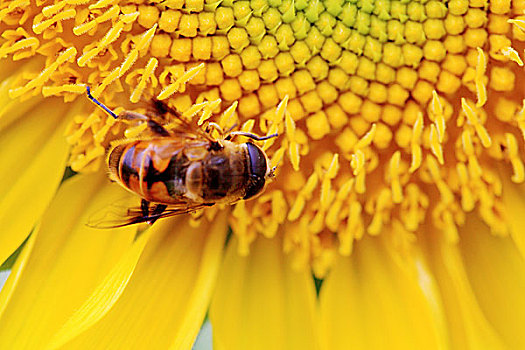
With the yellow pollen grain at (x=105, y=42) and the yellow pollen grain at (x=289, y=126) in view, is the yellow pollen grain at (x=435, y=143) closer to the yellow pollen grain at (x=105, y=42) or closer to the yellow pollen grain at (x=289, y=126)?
the yellow pollen grain at (x=289, y=126)

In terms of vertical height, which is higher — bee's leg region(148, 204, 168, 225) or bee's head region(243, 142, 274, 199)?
bee's head region(243, 142, 274, 199)

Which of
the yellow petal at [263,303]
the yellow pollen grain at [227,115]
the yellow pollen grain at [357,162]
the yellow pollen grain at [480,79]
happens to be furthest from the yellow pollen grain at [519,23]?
the yellow petal at [263,303]

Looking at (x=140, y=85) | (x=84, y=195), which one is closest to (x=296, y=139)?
(x=140, y=85)

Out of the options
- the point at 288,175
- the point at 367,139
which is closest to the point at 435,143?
the point at 367,139

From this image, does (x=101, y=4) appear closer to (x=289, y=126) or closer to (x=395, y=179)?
(x=289, y=126)

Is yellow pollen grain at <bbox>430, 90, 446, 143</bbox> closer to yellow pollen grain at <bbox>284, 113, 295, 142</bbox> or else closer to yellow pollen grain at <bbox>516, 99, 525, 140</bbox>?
yellow pollen grain at <bbox>516, 99, 525, 140</bbox>

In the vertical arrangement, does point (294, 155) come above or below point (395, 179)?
above

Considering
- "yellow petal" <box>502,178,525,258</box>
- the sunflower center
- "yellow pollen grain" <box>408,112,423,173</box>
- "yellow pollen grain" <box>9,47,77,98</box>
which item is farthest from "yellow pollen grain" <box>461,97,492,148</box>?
"yellow pollen grain" <box>9,47,77,98</box>

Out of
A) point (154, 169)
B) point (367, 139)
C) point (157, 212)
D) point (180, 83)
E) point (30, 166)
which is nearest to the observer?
point (154, 169)
